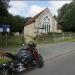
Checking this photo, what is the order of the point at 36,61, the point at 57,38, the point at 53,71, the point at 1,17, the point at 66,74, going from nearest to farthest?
the point at 66,74
the point at 53,71
the point at 36,61
the point at 1,17
the point at 57,38

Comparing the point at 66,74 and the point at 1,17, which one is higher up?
the point at 1,17

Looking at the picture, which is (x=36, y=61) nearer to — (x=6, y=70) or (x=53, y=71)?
(x=53, y=71)

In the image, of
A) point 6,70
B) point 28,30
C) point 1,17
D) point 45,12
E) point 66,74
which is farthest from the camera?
point 28,30

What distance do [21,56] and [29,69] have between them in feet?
2.69

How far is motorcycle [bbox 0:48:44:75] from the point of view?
11987mm

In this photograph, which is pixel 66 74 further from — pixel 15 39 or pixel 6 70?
pixel 15 39

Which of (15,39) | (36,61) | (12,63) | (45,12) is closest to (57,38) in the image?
(15,39)

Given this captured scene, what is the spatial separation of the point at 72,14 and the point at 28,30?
1348cm

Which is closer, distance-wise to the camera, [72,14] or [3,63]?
[3,63]

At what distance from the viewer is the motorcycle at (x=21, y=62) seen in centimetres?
1199

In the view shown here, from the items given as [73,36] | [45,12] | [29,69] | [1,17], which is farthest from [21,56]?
[45,12]

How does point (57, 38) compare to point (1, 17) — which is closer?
point (1, 17)

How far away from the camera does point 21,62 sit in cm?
1390

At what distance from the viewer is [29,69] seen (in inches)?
591
